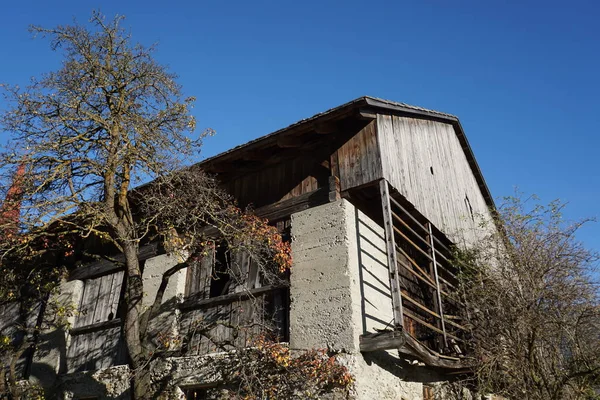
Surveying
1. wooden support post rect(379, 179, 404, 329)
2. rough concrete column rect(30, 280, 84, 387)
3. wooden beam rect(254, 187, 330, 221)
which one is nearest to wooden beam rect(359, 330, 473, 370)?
wooden support post rect(379, 179, 404, 329)

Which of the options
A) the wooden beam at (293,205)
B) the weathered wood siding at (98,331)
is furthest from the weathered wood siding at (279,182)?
the weathered wood siding at (98,331)

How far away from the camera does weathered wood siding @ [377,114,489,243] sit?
980cm

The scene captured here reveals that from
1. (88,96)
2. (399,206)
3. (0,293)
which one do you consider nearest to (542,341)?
(399,206)

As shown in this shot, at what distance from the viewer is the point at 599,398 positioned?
963cm

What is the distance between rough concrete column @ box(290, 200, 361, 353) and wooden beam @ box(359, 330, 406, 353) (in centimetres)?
13

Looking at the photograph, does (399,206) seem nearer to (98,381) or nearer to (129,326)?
(129,326)

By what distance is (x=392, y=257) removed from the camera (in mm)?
8062

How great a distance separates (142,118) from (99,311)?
4563 millimetres

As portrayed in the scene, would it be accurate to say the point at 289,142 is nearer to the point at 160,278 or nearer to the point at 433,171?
the point at 160,278

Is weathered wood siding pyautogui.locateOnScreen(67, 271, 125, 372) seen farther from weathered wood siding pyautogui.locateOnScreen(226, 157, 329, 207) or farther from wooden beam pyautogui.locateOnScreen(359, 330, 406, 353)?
wooden beam pyautogui.locateOnScreen(359, 330, 406, 353)

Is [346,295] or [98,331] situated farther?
[98,331]

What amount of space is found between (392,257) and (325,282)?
3.69 ft

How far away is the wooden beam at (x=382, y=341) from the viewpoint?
711 cm

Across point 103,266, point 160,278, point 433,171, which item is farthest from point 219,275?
point 433,171
